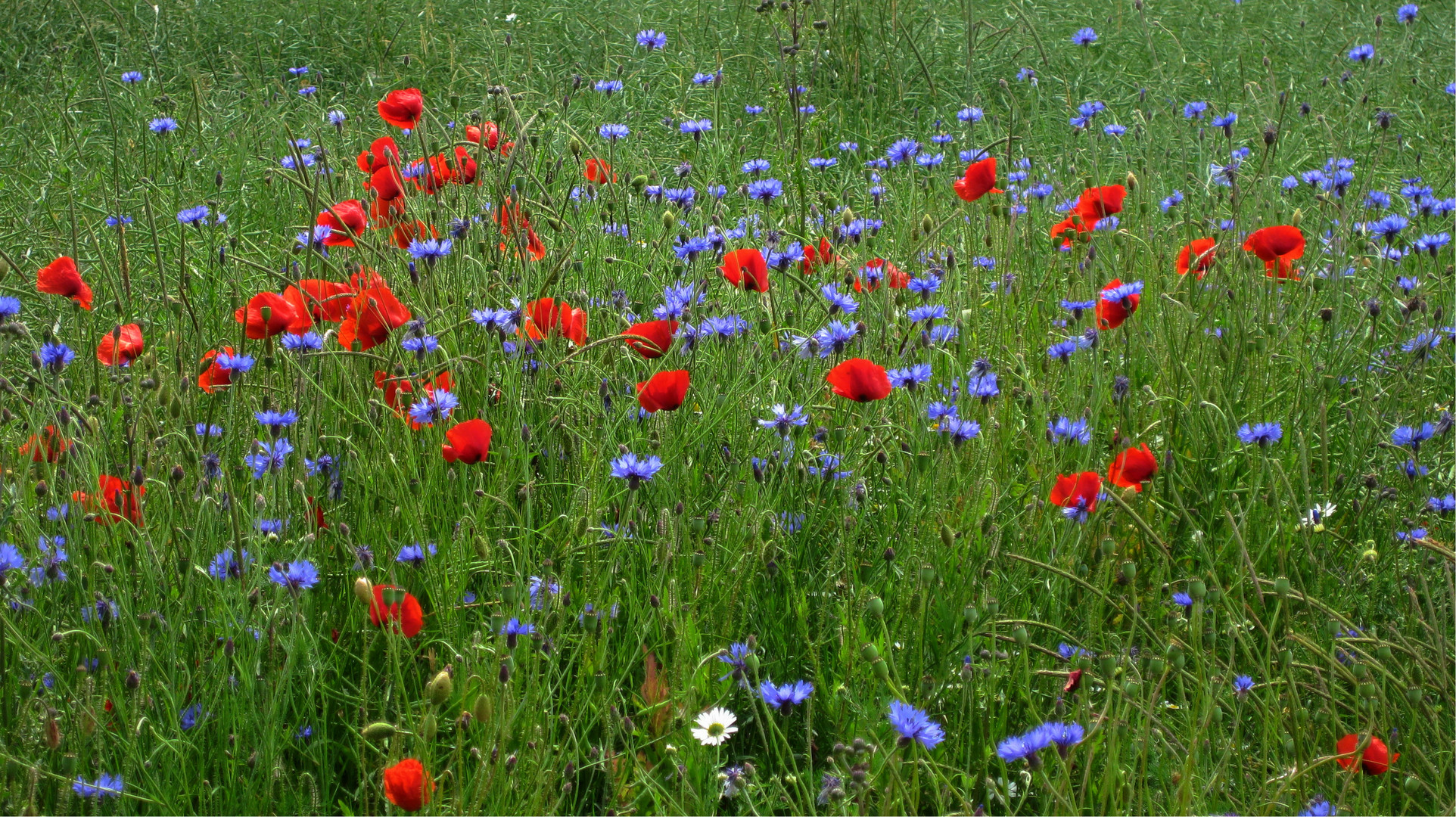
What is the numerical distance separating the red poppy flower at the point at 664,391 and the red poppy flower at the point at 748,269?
0.39m

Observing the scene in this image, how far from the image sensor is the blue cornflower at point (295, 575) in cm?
122

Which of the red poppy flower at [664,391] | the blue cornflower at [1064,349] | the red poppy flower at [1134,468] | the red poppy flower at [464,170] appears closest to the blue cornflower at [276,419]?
the red poppy flower at [664,391]

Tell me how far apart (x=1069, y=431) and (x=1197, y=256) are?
0.88 metres

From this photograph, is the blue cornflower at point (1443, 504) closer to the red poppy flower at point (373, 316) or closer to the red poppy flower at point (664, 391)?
the red poppy flower at point (664, 391)

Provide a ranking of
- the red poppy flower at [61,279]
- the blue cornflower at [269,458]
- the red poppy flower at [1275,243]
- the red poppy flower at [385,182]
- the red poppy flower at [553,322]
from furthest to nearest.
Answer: the red poppy flower at [385,182] < the red poppy flower at [1275,243] < the red poppy flower at [553,322] < the red poppy flower at [61,279] < the blue cornflower at [269,458]

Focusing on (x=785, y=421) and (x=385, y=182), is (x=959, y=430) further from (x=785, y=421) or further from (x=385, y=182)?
(x=385, y=182)

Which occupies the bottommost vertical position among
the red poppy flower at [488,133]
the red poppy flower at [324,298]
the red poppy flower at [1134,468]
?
the red poppy flower at [1134,468]

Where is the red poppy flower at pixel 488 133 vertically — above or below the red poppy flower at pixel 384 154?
above

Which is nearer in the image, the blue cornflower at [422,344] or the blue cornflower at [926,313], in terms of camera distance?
the blue cornflower at [422,344]

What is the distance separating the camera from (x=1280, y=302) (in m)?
2.41

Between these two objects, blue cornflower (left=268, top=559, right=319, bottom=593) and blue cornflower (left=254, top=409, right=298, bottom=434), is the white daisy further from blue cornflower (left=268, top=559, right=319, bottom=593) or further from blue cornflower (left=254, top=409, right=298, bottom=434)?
blue cornflower (left=254, top=409, right=298, bottom=434)

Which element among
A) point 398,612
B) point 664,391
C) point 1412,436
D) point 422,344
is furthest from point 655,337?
point 1412,436

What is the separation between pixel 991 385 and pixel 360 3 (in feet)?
17.1

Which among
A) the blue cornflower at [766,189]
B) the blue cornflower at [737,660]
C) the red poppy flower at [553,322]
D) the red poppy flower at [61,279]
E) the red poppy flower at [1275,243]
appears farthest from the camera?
the blue cornflower at [766,189]
